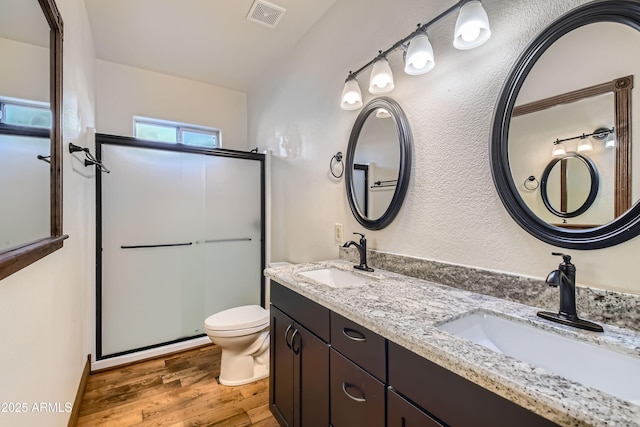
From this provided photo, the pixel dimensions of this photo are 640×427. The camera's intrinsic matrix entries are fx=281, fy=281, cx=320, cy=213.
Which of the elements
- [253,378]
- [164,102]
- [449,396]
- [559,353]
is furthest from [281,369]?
[164,102]

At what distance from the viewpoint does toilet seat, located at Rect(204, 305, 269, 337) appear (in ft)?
6.20

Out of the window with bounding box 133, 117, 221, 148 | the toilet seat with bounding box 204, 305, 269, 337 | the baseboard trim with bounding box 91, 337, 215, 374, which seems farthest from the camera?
the window with bounding box 133, 117, 221, 148

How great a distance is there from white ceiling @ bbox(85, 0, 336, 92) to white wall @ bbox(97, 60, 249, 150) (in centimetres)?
12

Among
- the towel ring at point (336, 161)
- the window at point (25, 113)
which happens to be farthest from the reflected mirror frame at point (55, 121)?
the towel ring at point (336, 161)

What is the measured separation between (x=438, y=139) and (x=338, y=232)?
0.90 metres

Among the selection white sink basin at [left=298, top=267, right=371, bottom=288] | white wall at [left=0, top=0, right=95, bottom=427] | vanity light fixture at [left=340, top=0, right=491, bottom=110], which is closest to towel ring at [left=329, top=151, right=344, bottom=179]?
vanity light fixture at [left=340, top=0, right=491, bottom=110]

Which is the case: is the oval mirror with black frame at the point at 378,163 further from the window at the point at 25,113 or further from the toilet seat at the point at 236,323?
the window at the point at 25,113

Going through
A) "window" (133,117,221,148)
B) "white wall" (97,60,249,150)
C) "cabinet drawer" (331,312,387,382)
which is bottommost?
"cabinet drawer" (331,312,387,382)

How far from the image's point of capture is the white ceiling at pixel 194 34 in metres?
2.01

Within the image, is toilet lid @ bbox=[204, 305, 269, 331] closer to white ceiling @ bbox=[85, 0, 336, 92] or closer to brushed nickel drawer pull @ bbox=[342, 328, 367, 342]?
brushed nickel drawer pull @ bbox=[342, 328, 367, 342]

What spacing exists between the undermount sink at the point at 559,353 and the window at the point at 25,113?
1.34m

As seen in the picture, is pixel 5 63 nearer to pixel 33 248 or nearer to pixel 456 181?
pixel 33 248

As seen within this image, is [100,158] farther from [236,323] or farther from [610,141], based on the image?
[610,141]

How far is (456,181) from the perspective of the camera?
1.24 m
